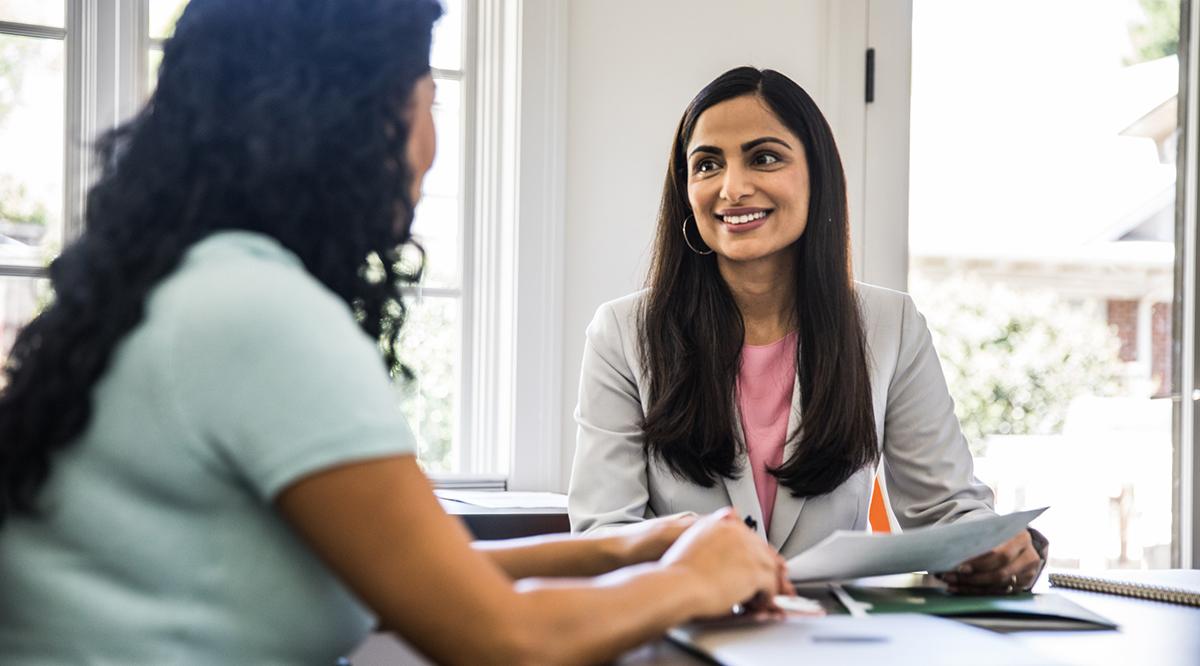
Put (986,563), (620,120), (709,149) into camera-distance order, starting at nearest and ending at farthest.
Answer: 1. (986,563)
2. (709,149)
3. (620,120)

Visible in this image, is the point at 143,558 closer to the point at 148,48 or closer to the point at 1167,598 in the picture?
the point at 1167,598

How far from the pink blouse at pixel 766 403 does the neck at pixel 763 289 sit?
5 cm

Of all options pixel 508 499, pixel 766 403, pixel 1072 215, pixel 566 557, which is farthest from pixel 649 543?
pixel 1072 215

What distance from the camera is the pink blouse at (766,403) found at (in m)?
1.69

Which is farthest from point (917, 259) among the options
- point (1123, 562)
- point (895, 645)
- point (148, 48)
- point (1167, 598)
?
point (895, 645)

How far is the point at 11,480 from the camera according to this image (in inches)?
29.2

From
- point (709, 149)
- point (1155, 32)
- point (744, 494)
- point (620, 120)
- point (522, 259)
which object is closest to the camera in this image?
point (744, 494)

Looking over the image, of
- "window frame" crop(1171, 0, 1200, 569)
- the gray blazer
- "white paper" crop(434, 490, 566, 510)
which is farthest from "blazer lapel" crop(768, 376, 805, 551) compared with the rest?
"window frame" crop(1171, 0, 1200, 569)

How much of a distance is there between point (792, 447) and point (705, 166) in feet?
1.58

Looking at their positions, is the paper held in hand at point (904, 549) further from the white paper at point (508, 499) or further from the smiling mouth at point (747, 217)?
the white paper at point (508, 499)

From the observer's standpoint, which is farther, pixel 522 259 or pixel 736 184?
pixel 522 259

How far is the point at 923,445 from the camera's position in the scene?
170cm

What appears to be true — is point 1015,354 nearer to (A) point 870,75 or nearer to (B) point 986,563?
(A) point 870,75

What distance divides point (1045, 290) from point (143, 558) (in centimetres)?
601
